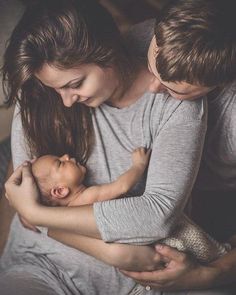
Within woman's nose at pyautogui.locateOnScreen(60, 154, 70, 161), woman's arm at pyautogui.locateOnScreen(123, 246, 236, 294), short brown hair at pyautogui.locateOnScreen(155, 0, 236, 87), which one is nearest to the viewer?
short brown hair at pyautogui.locateOnScreen(155, 0, 236, 87)

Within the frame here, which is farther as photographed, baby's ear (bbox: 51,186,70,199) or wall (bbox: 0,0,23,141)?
wall (bbox: 0,0,23,141)

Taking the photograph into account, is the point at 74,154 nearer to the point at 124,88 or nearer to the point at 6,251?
the point at 124,88

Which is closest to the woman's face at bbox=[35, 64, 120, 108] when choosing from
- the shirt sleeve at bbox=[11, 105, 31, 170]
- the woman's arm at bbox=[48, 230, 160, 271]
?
the shirt sleeve at bbox=[11, 105, 31, 170]

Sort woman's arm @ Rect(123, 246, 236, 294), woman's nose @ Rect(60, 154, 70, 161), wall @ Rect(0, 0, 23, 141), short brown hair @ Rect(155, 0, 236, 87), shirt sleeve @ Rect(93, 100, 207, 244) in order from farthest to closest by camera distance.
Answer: wall @ Rect(0, 0, 23, 141), woman's nose @ Rect(60, 154, 70, 161), woman's arm @ Rect(123, 246, 236, 294), shirt sleeve @ Rect(93, 100, 207, 244), short brown hair @ Rect(155, 0, 236, 87)

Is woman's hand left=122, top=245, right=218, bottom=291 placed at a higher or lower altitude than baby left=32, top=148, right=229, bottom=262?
lower

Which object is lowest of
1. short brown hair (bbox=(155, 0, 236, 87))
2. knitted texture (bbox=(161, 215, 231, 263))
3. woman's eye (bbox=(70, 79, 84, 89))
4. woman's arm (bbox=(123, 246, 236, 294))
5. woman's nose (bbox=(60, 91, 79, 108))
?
woman's arm (bbox=(123, 246, 236, 294))

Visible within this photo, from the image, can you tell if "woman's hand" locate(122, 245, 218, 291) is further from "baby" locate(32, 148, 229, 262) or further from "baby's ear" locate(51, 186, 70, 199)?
"baby's ear" locate(51, 186, 70, 199)

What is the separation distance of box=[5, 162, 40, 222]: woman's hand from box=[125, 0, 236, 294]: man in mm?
306

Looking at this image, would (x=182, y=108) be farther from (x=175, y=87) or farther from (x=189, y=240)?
(x=189, y=240)

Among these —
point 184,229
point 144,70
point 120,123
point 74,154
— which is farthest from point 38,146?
point 184,229

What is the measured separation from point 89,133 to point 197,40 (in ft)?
1.56

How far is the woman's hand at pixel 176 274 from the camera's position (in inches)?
51.9

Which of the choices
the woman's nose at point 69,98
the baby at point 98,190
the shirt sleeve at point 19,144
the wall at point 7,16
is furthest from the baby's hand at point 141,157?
the wall at point 7,16

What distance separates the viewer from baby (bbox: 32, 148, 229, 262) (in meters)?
1.35
